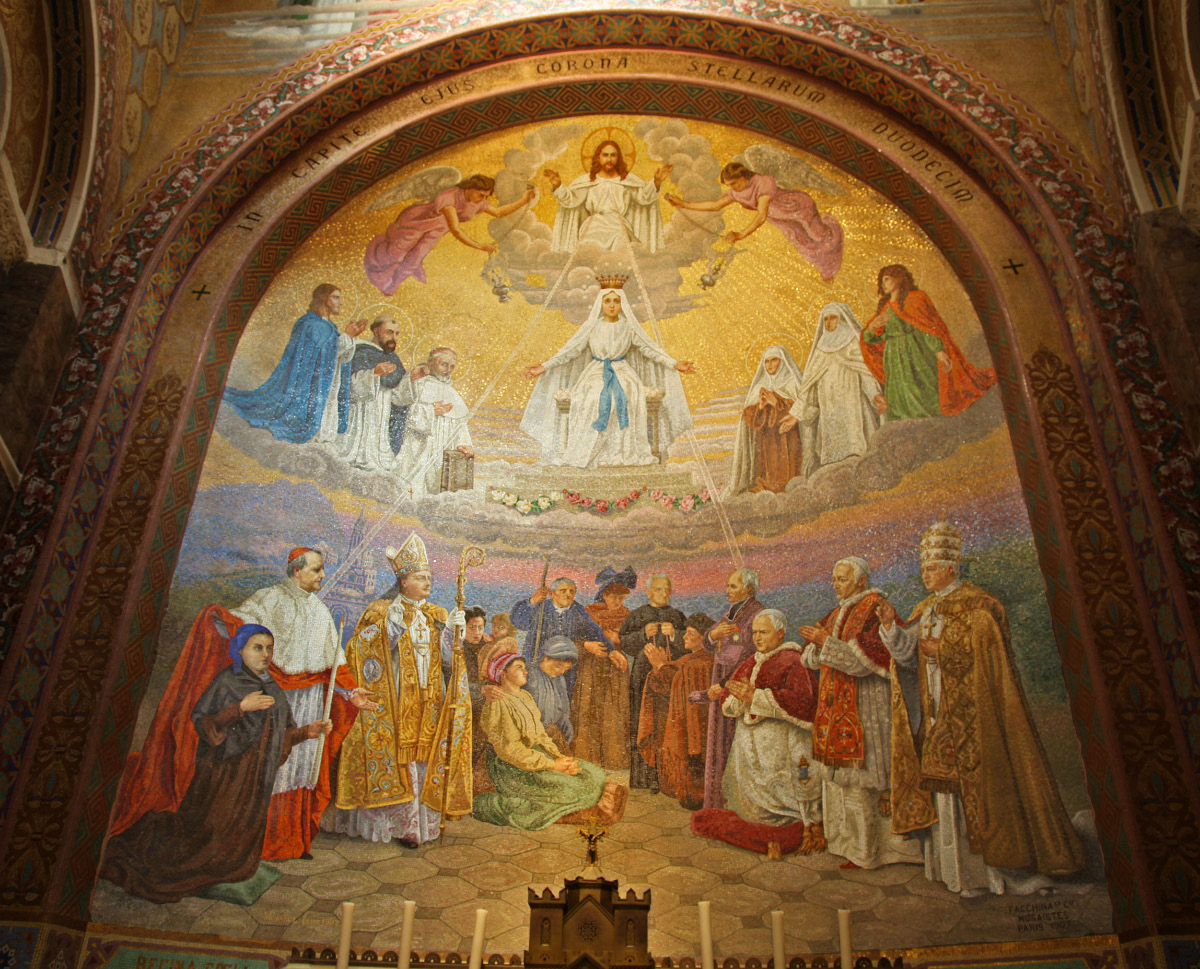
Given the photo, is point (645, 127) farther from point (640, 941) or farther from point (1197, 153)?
point (640, 941)

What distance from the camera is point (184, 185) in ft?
29.6

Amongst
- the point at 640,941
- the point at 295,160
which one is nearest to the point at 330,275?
the point at 295,160

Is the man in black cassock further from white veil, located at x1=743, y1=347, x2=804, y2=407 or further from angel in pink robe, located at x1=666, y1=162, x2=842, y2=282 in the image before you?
angel in pink robe, located at x1=666, y1=162, x2=842, y2=282

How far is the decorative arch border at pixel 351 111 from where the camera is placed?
6.70 meters

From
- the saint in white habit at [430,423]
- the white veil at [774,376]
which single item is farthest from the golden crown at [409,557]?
the white veil at [774,376]

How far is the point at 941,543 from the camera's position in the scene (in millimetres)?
7875

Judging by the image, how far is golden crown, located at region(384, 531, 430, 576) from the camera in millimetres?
8539

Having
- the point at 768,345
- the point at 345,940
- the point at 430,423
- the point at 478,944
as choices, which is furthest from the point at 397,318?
the point at 478,944

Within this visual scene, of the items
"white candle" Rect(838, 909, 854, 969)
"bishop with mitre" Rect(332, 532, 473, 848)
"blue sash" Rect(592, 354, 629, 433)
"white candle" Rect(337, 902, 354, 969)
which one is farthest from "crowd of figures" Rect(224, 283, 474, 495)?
"white candle" Rect(838, 909, 854, 969)

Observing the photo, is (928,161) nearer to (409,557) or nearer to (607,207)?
(607,207)

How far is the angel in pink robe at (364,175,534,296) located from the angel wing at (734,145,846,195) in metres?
2.01

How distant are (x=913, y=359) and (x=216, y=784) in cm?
598

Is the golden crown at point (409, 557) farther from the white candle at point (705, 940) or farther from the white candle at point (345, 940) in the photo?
the white candle at point (705, 940)

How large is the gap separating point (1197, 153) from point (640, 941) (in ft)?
19.7
